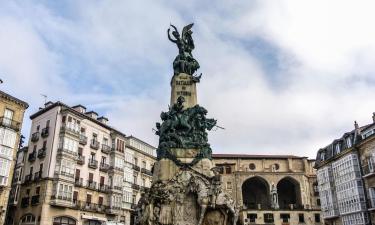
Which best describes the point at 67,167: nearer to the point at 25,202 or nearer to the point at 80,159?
the point at 80,159

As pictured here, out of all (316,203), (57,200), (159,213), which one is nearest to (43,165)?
(57,200)

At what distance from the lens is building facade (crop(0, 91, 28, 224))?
37.6 meters

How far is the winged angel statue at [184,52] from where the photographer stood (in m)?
23.7

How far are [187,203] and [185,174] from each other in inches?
59.3

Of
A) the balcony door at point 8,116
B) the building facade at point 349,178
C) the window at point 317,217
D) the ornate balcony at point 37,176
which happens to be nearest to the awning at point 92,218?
the ornate balcony at point 37,176

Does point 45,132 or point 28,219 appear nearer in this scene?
point 28,219

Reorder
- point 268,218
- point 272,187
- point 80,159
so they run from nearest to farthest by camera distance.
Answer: point 80,159
point 268,218
point 272,187

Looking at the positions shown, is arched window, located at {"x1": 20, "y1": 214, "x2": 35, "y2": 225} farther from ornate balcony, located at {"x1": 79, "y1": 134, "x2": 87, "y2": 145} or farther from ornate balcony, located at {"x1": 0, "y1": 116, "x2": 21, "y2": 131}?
ornate balcony, located at {"x1": 79, "y1": 134, "x2": 87, "y2": 145}

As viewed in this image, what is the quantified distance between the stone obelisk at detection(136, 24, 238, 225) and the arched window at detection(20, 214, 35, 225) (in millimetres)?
26834

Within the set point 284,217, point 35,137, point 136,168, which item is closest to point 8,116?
point 35,137

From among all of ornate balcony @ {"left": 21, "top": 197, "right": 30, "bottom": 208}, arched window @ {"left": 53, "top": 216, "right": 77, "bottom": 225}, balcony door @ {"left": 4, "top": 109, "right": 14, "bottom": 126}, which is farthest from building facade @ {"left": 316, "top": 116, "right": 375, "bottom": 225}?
balcony door @ {"left": 4, "top": 109, "right": 14, "bottom": 126}

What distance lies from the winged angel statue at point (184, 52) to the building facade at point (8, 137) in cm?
2381

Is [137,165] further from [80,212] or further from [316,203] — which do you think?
[316,203]

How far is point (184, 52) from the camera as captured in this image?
24.5 metres
